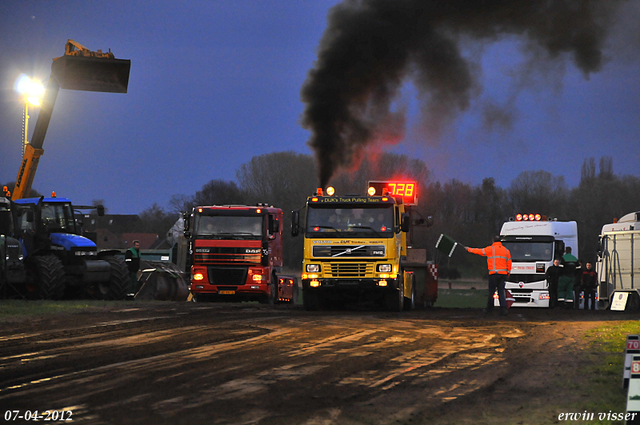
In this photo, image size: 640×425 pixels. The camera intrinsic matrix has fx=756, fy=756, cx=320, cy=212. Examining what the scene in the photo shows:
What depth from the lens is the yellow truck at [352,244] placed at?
62.9 ft

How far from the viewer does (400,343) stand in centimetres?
1216

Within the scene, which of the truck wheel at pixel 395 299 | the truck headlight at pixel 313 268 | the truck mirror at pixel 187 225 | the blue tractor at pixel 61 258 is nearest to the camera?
the truck headlight at pixel 313 268

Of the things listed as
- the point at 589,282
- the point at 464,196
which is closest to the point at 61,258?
the point at 589,282

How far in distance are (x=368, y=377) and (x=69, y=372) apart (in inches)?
137

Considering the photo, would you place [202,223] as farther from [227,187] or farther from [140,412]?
[227,187]

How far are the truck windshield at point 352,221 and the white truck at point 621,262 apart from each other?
8.47 meters

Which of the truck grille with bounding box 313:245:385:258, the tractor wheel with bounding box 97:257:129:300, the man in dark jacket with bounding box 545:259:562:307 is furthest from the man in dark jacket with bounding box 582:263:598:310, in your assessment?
the tractor wheel with bounding box 97:257:129:300

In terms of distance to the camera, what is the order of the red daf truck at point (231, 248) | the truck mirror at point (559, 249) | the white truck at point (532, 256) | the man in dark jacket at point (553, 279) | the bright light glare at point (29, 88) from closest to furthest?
the red daf truck at point (231, 248) → the man in dark jacket at point (553, 279) → the truck mirror at point (559, 249) → the white truck at point (532, 256) → the bright light glare at point (29, 88)

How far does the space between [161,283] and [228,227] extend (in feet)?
20.4

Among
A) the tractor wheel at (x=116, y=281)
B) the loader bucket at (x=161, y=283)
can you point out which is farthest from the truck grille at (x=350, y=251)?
the loader bucket at (x=161, y=283)

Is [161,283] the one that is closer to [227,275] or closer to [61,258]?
[61,258]

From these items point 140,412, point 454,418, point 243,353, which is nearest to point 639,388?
point 454,418

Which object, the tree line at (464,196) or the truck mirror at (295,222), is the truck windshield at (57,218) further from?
the tree line at (464,196)

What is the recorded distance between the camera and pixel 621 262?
23.3 m
